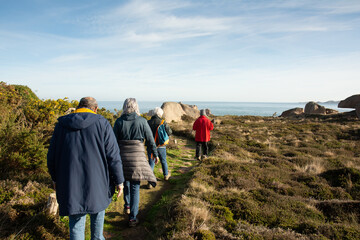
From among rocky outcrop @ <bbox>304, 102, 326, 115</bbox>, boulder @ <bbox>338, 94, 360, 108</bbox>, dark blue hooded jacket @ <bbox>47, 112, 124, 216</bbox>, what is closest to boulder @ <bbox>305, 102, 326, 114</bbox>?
rocky outcrop @ <bbox>304, 102, 326, 115</bbox>

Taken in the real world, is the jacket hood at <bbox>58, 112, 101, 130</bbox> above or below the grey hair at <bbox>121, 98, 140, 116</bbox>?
below

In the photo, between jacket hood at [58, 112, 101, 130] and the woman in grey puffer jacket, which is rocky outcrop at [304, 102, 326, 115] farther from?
jacket hood at [58, 112, 101, 130]

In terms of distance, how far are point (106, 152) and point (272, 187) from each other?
200 inches

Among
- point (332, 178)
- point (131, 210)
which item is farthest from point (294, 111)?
point (131, 210)

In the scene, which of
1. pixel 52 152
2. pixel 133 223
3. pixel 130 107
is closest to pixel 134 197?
pixel 133 223

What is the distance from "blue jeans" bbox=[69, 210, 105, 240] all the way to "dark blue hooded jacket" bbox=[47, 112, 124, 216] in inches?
8.0

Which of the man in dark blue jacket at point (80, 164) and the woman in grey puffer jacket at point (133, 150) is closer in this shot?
the man in dark blue jacket at point (80, 164)

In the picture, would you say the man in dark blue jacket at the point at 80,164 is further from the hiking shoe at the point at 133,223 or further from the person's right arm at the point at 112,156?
the hiking shoe at the point at 133,223

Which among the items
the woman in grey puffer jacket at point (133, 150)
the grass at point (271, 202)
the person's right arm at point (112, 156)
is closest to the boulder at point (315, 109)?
the grass at point (271, 202)

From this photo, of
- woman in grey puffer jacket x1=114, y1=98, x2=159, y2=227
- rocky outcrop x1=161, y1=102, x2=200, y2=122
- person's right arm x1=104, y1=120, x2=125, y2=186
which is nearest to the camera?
person's right arm x1=104, y1=120, x2=125, y2=186

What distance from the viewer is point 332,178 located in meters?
7.02

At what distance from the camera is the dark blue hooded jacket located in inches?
104

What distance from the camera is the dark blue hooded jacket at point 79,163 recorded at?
2631 mm

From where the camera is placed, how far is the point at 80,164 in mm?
2670
